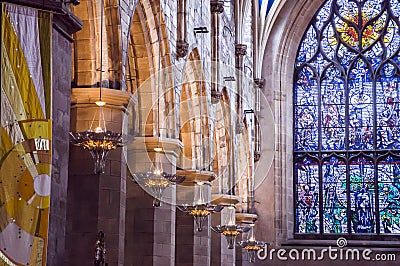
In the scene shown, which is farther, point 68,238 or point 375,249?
point 375,249

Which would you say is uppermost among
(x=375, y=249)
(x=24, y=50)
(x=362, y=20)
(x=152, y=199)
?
(x=362, y=20)

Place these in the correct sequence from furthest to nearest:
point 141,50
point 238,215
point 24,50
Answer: point 238,215
point 141,50
point 24,50

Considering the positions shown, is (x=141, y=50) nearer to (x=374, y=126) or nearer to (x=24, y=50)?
(x=24, y=50)

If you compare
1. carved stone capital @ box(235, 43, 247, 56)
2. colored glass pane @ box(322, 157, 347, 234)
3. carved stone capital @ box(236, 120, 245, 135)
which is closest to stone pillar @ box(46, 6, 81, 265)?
carved stone capital @ box(236, 120, 245, 135)

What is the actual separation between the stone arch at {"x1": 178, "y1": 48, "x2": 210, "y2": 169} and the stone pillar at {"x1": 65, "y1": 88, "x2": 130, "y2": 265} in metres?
6.95

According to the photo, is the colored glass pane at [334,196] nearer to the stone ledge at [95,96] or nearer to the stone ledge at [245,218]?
the stone ledge at [245,218]

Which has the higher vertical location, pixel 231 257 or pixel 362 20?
pixel 362 20

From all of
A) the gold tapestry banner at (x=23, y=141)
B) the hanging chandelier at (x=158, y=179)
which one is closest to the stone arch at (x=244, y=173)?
the hanging chandelier at (x=158, y=179)

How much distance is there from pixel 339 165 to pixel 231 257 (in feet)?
23.4

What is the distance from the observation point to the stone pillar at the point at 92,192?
15.0m

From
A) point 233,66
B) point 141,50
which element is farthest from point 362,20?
point 141,50

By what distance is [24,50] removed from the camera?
1022 centimetres

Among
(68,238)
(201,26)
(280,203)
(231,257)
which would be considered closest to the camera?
(68,238)

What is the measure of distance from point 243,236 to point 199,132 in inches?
329
